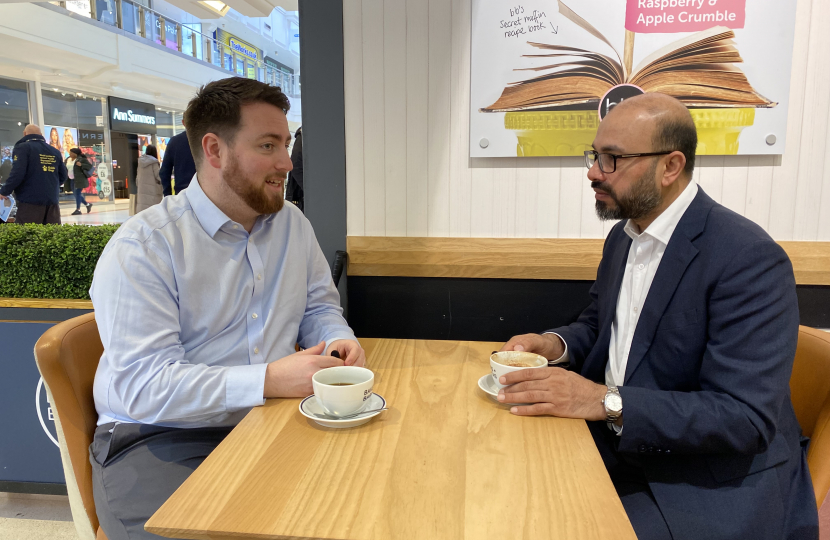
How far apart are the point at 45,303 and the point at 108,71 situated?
1104cm

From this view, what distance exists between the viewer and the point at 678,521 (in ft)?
4.17

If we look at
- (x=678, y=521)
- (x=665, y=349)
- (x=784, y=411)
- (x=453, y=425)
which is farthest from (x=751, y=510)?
(x=453, y=425)

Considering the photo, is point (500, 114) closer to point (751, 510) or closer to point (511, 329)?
point (511, 329)

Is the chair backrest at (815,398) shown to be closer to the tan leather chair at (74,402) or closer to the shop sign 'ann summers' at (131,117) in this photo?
the tan leather chair at (74,402)

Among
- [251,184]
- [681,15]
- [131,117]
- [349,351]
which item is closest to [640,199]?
[349,351]

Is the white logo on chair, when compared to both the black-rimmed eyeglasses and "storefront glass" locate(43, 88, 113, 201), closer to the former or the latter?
the black-rimmed eyeglasses


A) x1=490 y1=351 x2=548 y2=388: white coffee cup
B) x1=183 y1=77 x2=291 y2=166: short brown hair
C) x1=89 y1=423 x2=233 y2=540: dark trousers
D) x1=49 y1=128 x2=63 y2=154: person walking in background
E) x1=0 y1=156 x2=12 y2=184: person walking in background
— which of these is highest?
x1=49 y1=128 x2=63 y2=154: person walking in background

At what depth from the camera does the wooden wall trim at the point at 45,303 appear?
2633 millimetres

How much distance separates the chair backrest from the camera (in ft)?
4.50

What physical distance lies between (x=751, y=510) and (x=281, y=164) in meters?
1.57

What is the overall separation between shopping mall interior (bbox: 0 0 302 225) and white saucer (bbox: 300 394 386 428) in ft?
24.5

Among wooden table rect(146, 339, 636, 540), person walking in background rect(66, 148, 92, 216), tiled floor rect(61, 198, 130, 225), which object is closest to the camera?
wooden table rect(146, 339, 636, 540)

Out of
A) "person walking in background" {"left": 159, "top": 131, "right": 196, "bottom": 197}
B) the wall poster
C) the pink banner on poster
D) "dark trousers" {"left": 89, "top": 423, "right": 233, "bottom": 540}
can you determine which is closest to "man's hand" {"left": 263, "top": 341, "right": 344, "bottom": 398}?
"dark trousers" {"left": 89, "top": 423, "right": 233, "bottom": 540}

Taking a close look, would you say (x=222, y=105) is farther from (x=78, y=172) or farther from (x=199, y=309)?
(x=78, y=172)
